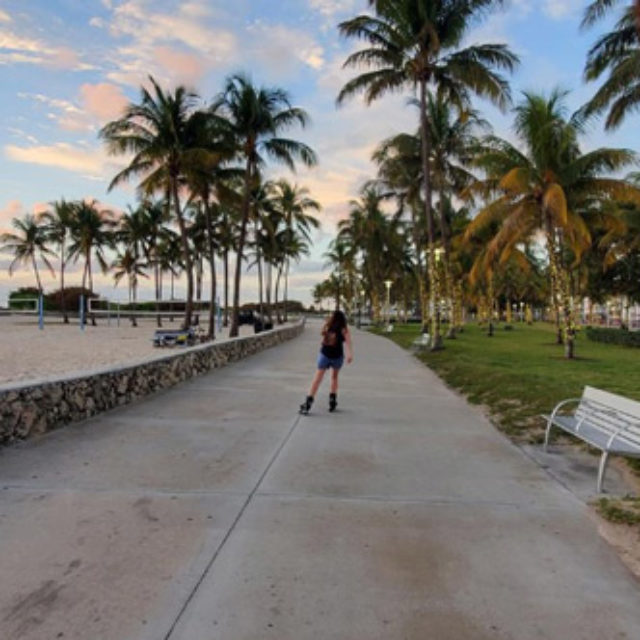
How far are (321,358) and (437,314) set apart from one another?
1399cm

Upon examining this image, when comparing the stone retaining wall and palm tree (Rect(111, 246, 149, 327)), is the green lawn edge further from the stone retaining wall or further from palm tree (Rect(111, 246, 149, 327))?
palm tree (Rect(111, 246, 149, 327))

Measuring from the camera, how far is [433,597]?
3.16m

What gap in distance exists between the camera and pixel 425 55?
1978cm

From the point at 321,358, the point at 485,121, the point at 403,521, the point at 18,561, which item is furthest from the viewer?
the point at 485,121

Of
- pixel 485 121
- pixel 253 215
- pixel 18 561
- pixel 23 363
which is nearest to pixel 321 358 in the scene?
pixel 18 561

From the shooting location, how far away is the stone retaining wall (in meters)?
6.29

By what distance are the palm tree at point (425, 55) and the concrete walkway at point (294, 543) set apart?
1598 cm

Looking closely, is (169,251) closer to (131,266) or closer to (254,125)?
(131,266)

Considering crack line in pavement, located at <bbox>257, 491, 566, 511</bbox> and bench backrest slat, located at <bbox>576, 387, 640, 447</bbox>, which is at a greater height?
bench backrest slat, located at <bbox>576, 387, 640, 447</bbox>

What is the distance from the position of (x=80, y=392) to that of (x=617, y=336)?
1110 inches

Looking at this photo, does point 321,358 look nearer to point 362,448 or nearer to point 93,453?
point 362,448

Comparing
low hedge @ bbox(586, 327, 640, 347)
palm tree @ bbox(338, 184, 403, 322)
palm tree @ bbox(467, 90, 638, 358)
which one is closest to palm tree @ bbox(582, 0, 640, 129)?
palm tree @ bbox(467, 90, 638, 358)

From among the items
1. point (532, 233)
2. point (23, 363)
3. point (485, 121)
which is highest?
point (485, 121)

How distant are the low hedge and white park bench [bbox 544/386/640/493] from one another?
23.7m
